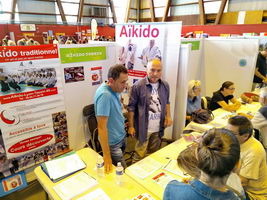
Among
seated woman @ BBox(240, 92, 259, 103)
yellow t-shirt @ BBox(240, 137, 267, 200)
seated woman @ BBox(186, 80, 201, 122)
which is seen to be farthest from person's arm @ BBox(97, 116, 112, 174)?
seated woman @ BBox(240, 92, 259, 103)

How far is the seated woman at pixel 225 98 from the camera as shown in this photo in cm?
298

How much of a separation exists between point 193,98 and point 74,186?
2.01 meters

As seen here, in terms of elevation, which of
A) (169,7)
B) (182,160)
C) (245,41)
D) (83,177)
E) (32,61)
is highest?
(169,7)

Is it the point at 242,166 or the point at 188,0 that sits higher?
the point at 188,0

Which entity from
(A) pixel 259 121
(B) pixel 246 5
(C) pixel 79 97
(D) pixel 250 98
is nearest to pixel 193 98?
(A) pixel 259 121

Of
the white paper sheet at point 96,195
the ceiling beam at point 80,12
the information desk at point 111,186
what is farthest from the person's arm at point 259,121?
the ceiling beam at point 80,12

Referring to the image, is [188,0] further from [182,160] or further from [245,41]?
[182,160]

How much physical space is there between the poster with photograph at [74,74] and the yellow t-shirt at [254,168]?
1.99 m

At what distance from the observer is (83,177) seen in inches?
61.5

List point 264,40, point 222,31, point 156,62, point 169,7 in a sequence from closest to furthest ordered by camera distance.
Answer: point 156,62
point 264,40
point 222,31
point 169,7

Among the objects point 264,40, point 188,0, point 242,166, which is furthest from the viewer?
point 188,0

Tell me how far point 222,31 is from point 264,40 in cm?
489

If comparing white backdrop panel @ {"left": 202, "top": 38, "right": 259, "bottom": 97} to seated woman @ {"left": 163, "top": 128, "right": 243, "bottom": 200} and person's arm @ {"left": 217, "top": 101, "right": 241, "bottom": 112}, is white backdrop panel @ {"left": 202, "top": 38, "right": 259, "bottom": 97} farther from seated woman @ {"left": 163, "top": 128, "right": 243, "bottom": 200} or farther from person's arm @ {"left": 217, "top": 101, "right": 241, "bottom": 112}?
seated woman @ {"left": 163, "top": 128, "right": 243, "bottom": 200}

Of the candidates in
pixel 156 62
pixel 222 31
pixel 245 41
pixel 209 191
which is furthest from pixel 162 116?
pixel 222 31
